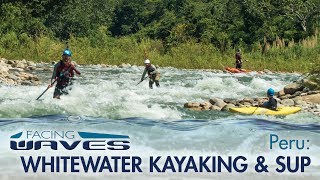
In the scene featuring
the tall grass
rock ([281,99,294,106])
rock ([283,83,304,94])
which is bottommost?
rock ([281,99,294,106])

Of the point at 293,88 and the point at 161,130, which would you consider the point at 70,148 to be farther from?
the point at 293,88

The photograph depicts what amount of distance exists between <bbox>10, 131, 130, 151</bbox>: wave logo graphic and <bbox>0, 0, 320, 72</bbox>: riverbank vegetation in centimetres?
800

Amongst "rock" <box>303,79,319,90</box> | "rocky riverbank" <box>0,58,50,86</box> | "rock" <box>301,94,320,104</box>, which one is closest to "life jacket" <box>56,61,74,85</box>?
"rocky riverbank" <box>0,58,50,86</box>

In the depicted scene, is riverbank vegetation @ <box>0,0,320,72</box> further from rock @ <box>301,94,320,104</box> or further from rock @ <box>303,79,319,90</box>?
rock @ <box>301,94,320,104</box>

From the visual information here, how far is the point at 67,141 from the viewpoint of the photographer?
5.59m

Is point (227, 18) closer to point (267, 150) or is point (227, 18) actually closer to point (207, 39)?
point (207, 39)

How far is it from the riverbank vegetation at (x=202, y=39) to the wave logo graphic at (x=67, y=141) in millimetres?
7999

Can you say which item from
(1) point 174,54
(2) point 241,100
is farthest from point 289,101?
(1) point 174,54

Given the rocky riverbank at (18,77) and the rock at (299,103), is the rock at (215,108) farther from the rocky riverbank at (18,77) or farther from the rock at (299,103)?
the rocky riverbank at (18,77)

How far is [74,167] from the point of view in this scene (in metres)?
5.34

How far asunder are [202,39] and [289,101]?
53.2 ft

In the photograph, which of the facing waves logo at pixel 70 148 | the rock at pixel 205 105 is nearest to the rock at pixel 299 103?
the rock at pixel 205 105

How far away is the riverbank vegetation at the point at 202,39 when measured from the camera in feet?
73.0

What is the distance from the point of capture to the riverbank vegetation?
73.0 feet
